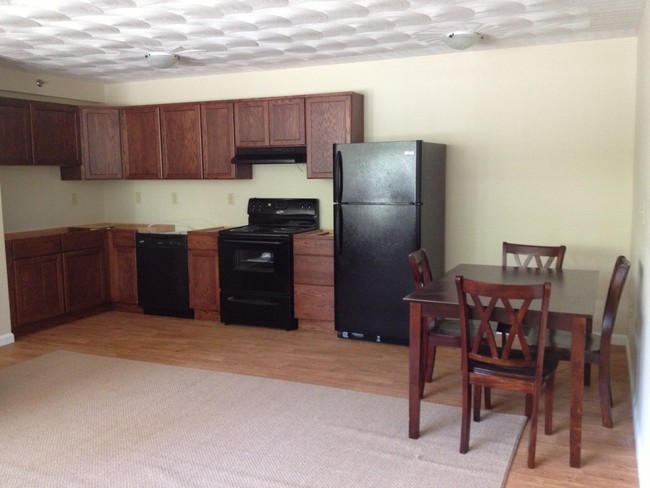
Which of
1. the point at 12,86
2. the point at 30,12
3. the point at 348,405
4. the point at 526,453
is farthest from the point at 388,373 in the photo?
the point at 12,86

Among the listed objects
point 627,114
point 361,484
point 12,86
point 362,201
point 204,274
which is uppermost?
point 12,86

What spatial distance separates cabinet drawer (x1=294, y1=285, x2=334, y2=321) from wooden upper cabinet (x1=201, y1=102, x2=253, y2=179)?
129cm

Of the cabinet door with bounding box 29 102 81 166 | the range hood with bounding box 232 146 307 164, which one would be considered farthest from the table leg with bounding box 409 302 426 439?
the cabinet door with bounding box 29 102 81 166

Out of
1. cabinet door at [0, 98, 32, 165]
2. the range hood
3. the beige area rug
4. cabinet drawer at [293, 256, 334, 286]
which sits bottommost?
the beige area rug

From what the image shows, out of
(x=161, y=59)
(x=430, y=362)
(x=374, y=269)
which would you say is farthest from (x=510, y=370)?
(x=161, y=59)

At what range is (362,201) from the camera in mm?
4699

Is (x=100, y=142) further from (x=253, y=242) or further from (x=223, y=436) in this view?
(x=223, y=436)

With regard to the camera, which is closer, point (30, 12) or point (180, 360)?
point (30, 12)

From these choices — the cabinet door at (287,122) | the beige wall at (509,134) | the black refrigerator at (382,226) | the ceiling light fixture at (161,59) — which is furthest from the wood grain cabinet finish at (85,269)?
the black refrigerator at (382,226)

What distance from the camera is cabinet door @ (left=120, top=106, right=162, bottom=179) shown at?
5.86m

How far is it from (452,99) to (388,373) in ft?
7.45

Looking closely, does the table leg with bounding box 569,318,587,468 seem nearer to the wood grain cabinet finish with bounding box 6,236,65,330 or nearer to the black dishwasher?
the black dishwasher

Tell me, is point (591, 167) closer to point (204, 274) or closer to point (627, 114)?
point (627, 114)

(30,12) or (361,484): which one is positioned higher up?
(30,12)
